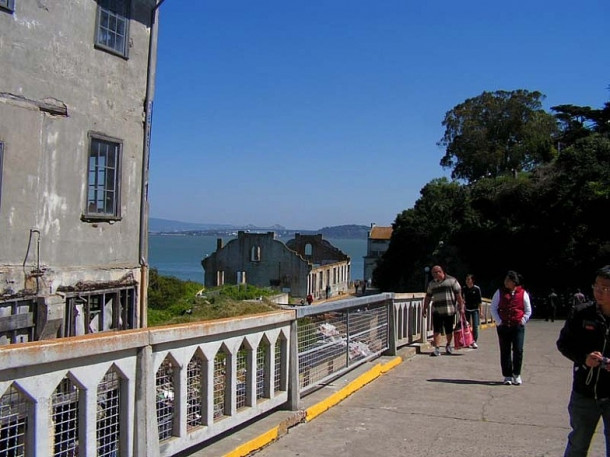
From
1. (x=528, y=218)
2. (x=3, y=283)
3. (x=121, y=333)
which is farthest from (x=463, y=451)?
(x=528, y=218)

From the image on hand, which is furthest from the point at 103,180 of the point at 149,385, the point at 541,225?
the point at 541,225

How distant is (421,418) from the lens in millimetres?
7168

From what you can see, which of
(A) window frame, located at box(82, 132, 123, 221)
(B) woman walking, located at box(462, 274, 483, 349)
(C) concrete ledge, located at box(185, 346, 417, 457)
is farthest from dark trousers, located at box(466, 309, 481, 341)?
(A) window frame, located at box(82, 132, 123, 221)

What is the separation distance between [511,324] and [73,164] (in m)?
9.02

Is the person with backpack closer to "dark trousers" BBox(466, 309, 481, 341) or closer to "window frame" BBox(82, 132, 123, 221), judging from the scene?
"dark trousers" BBox(466, 309, 481, 341)

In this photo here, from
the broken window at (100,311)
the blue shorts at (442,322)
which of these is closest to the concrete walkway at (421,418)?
the blue shorts at (442,322)

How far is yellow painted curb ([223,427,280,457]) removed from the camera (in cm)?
519

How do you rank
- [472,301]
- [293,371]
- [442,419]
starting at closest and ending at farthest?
[293,371], [442,419], [472,301]

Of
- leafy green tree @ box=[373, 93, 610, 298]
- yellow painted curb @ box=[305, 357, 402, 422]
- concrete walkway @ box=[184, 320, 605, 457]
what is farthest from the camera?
leafy green tree @ box=[373, 93, 610, 298]

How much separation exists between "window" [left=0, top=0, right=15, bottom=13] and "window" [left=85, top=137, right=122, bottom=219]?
2940mm

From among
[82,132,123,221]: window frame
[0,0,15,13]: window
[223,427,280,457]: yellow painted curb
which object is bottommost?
[223,427,280,457]: yellow painted curb

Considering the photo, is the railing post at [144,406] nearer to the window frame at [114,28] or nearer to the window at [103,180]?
the window at [103,180]

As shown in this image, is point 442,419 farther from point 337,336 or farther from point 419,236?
point 419,236

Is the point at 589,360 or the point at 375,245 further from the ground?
the point at 375,245
